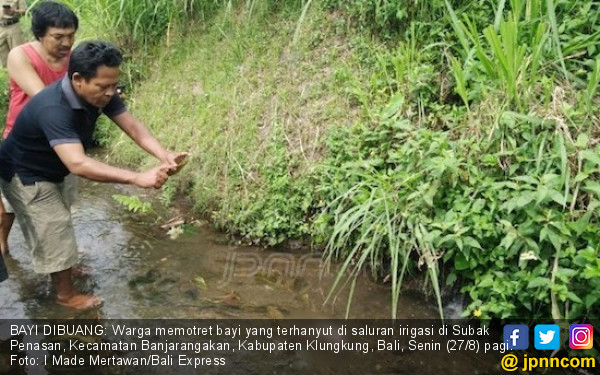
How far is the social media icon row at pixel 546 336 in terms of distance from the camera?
2.63 meters

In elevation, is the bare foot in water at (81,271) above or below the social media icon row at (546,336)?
above

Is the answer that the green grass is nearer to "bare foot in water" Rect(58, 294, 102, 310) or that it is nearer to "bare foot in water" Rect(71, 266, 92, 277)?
"bare foot in water" Rect(71, 266, 92, 277)

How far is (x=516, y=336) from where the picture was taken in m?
2.81

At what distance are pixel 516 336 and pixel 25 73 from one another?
3.21 meters

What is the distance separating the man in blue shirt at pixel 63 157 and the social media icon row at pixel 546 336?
2040 millimetres

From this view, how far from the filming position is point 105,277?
3518mm

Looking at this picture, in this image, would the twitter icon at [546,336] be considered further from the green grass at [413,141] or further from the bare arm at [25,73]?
the bare arm at [25,73]

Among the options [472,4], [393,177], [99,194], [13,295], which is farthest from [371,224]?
[99,194]

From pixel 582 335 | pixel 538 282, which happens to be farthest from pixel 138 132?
pixel 582 335

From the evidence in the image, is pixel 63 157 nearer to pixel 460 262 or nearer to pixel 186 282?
pixel 186 282

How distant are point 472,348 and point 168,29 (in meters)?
4.39

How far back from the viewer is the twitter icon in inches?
105

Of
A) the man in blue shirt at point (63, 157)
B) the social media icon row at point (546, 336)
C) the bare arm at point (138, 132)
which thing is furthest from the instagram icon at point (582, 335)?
the bare arm at point (138, 132)

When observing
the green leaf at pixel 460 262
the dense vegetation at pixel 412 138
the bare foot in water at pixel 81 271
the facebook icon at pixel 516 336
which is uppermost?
the dense vegetation at pixel 412 138
